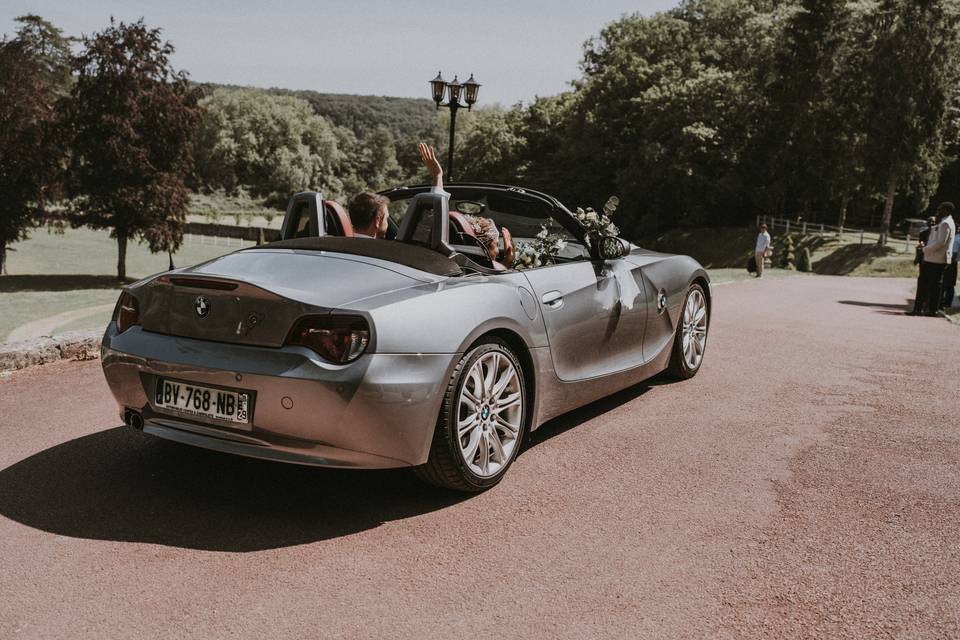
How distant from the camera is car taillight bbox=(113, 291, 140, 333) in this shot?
4.21m

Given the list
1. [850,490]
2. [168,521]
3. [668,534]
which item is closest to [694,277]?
[850,490]

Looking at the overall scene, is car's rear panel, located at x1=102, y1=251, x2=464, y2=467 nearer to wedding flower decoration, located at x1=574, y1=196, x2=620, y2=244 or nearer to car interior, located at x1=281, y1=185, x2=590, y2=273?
car interior, located at x1=281, y1=185, x2=590, y2=273

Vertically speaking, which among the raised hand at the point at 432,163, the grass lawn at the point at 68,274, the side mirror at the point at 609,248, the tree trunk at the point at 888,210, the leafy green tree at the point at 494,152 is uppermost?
the leafy green tree at the point at 494,152

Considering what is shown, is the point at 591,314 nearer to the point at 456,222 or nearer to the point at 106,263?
the point at 456,222

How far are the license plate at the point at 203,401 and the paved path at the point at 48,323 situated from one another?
1137cm

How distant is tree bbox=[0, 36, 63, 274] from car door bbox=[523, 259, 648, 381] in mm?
34314

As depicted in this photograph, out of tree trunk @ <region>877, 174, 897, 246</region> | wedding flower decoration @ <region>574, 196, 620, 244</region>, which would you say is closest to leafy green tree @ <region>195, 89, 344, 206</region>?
tree trunk @ <region>877, 174, 897, 246</region>

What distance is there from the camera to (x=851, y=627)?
295 centimetres

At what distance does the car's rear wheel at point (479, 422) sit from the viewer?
3.94 m

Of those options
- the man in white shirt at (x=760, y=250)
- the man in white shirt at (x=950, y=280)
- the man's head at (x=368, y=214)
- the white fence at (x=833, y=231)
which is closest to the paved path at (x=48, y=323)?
the man's head at (x=368, y=214)

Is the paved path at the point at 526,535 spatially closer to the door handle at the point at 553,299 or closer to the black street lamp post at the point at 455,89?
the door handle at the point at 553,299

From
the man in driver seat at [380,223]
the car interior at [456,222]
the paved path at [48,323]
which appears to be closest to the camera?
the car interior at [456,222]

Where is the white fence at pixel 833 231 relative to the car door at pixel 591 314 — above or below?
above

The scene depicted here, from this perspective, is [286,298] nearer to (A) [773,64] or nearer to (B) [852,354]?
(B) [852,354]
